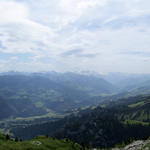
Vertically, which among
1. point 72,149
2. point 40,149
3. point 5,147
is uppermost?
point 5,147

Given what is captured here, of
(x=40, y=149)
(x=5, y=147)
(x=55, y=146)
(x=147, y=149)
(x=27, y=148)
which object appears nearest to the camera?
(x=147, y=149)

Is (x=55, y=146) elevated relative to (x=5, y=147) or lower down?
lower down

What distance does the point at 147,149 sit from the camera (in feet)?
151

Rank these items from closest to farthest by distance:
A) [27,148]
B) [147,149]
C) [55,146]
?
[147,149] < [27,148] < [55,146]

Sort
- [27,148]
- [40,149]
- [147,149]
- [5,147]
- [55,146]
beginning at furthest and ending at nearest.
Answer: [55,146] → [40,149] → [27,148] → [5,147] → [147,149]

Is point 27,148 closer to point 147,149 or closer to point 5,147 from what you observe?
point 5,147

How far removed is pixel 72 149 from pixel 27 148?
2610 centimetres

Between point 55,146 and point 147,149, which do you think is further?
point 55,146

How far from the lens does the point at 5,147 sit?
2110 inches

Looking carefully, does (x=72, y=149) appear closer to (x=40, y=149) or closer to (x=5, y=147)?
(x=40, y=149)

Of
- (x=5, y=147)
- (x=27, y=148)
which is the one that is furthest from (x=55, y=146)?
(x=5, y=147)

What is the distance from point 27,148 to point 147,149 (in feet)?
126

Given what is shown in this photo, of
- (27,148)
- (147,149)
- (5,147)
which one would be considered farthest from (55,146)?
(147,149)

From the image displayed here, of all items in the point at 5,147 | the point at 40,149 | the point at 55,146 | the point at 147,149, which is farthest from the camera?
the point at 55,146
